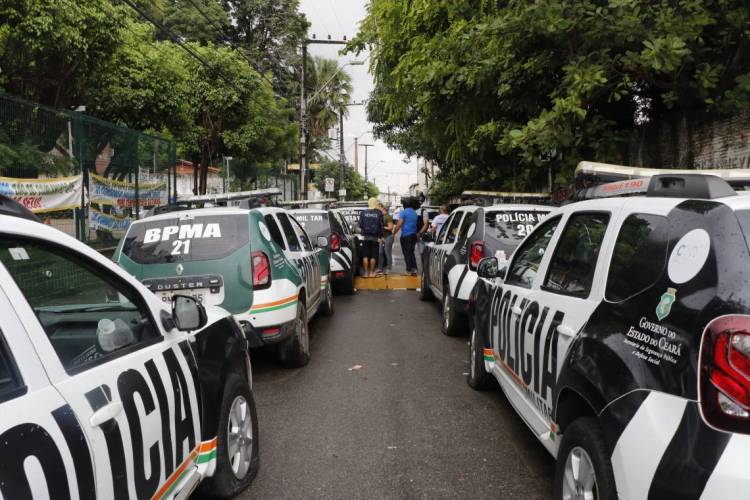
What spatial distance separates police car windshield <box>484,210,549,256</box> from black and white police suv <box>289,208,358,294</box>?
12.9 feet

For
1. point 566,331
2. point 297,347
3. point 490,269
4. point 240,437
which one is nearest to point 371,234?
point 297,347

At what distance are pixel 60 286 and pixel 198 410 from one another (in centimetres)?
94

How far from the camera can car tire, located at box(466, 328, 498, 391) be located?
5444 millimetres

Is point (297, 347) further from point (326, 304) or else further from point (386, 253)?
point (386, 253)

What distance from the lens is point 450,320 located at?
814 centimetres

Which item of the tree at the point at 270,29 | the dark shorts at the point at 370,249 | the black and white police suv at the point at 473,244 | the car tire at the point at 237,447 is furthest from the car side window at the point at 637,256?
the tree at the point at 270,29

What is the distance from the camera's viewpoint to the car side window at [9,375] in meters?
1.89

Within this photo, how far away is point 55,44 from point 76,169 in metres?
6.55

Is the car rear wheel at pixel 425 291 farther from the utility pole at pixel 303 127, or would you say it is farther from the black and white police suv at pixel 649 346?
the utility pole at pixel 303 127

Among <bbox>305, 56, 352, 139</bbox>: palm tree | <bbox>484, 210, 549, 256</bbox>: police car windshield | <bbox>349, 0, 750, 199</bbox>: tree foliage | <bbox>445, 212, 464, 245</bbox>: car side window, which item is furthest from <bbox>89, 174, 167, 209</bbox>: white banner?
<bbox>305, 56, 352, 139</bbox>: palm tree

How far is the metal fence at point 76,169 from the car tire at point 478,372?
603 cm

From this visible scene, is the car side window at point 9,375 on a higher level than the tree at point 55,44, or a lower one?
lower

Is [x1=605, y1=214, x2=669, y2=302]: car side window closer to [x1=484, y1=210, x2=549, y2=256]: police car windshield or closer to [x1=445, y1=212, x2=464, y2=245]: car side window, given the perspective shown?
[x1=484, y1=210, x2=549, y2=256]: police car windshield

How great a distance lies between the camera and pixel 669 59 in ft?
23.9
